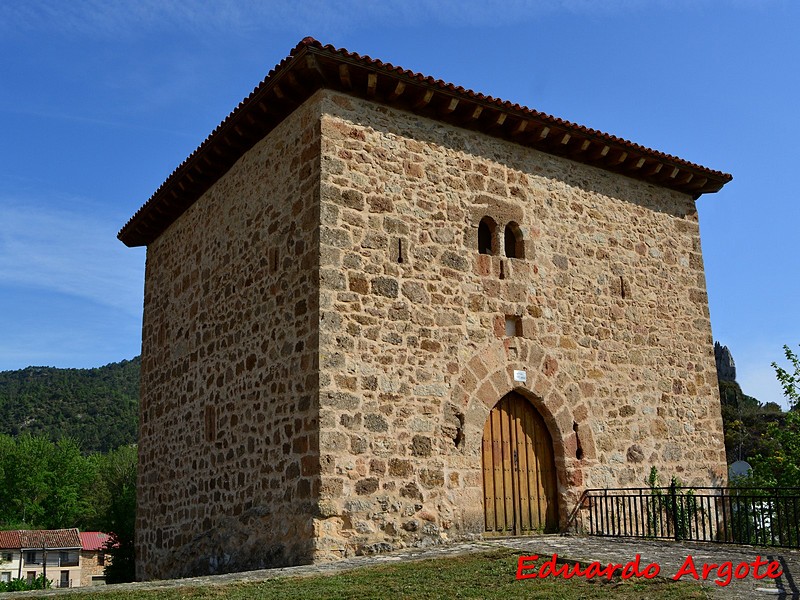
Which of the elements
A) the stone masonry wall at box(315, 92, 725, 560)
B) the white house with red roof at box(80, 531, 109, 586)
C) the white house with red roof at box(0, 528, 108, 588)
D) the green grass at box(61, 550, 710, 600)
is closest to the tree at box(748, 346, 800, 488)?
the stone masonry wall at box(315, 92, 725, 560)

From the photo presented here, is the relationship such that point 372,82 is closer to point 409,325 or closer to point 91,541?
point 409,325

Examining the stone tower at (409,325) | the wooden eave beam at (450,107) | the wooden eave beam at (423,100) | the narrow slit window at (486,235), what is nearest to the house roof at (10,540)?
the stone tower at (409,325)

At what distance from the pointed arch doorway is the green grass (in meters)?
2.76

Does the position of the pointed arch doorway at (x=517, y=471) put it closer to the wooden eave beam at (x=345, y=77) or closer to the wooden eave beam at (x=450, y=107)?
the wooden eave beam at (x=450, y=107)

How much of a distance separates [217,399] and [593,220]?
6.70 meters

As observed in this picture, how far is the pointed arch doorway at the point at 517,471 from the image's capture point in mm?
10750

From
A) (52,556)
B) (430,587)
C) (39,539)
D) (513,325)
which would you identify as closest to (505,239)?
(513,325)

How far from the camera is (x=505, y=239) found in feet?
38.6

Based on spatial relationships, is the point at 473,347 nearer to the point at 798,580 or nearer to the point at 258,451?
the point at 258,451

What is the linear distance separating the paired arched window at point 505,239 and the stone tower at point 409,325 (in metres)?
0.04

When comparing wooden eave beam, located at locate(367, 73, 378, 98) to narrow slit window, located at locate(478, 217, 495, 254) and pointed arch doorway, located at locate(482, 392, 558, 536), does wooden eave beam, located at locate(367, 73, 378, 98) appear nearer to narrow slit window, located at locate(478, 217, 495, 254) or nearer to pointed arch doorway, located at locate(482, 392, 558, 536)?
narrow slit window, located at locate(478, 217, 495, 254)

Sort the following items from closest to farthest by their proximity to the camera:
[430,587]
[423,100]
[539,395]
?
[430,587], [423,100], [539,395]

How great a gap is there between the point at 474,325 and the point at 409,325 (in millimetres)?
1105

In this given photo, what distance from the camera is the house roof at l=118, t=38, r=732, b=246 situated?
10078mm
